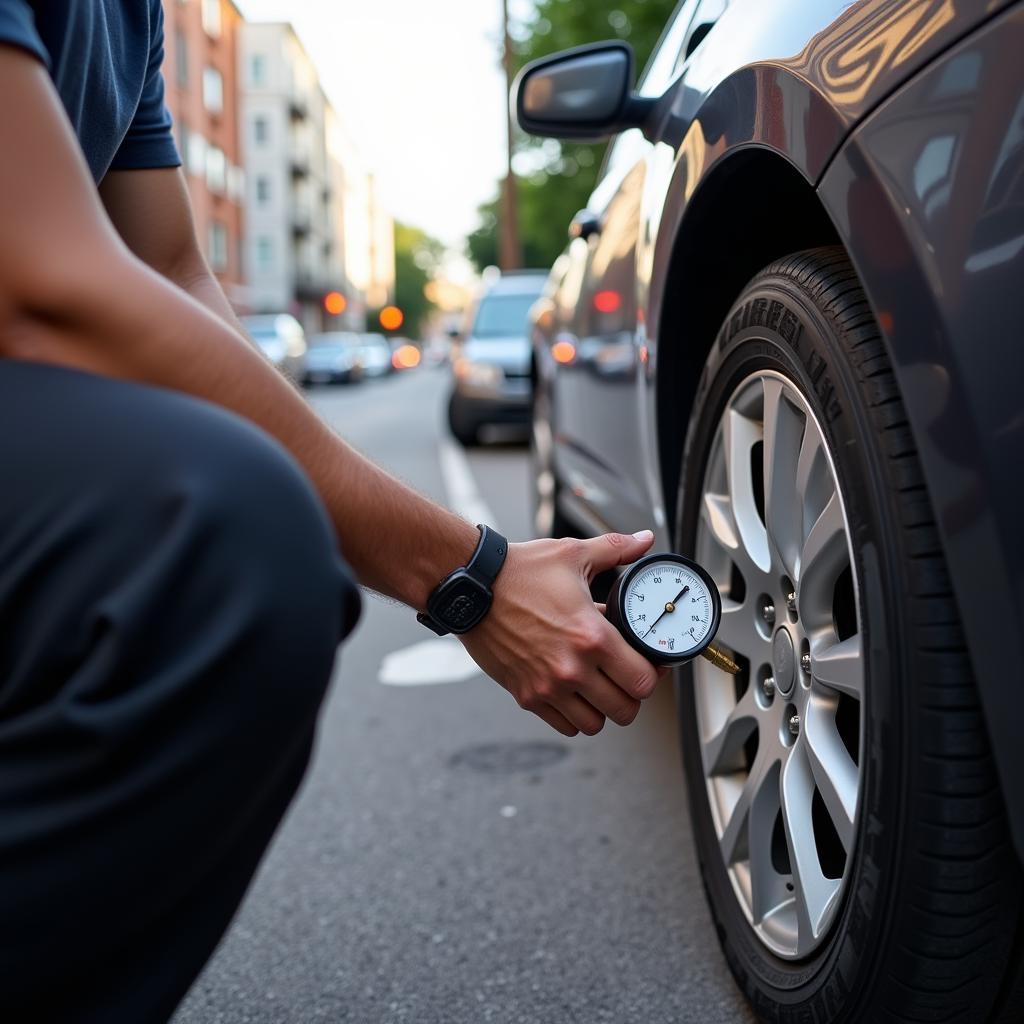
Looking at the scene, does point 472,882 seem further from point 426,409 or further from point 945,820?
point 426,409

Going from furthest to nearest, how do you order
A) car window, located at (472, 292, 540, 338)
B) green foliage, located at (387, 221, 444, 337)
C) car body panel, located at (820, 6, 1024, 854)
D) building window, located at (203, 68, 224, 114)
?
green foliage, located at (387, 221, 444, 337), building window, located at (203, 68, 224, 114), car window, located at (472, 292, 540, 338), car body panel, located at (820, 6, 1024, 854)

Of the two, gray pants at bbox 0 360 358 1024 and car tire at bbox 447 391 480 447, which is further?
car tire at bbox 447 391 480 447

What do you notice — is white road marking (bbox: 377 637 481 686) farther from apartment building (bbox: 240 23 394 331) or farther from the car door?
apartment building (bbox: 240 23 394 331)

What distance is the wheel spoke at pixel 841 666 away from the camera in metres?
1.43

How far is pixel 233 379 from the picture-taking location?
46.6 inches

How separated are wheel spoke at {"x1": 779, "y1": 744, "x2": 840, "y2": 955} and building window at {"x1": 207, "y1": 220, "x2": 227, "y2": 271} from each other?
4607 cm

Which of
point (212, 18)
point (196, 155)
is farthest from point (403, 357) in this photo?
point (196, 155)

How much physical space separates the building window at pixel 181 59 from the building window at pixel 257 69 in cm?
2290

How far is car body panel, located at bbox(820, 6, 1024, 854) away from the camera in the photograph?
112 centimetres

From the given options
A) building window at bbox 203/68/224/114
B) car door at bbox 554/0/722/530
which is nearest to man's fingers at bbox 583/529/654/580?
car door at bbox 554/0/722/530

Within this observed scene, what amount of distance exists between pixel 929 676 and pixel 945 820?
14 cm

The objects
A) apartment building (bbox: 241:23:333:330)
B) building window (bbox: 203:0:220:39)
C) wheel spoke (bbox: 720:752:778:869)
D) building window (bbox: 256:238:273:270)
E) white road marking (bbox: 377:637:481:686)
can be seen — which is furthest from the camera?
building window (bbox: 256:238:273:270)

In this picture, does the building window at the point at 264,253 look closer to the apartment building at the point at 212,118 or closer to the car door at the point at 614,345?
the apartment building at the point at 212,118

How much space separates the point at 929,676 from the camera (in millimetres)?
1251
